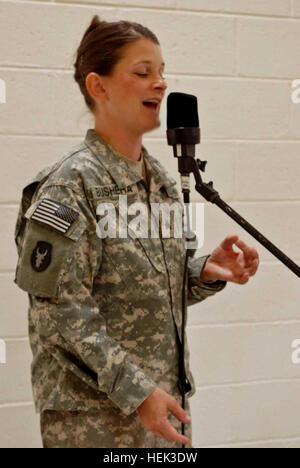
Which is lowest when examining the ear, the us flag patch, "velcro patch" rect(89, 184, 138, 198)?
the us flag patch

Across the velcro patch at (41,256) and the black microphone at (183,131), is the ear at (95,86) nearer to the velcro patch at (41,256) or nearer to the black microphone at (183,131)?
the black microphone at (183,131)

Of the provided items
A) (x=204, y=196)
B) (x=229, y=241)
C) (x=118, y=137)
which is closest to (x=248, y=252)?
(x=229, y=241)

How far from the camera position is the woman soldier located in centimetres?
109

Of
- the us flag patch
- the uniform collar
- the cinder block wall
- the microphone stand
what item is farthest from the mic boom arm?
the cinder block wall

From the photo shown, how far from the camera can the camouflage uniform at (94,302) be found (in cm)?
109

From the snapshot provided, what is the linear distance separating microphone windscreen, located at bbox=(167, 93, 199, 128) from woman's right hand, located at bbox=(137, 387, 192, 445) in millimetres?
500

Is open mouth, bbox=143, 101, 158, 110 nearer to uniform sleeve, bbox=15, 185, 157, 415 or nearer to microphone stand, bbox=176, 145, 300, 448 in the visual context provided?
microphone stand, bbox=176, 145, 300, 448

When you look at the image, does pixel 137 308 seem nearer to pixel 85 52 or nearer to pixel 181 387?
pixel 181 387

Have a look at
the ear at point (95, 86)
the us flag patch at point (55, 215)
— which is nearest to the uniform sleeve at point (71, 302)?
the us flag patch at point (55, 215)

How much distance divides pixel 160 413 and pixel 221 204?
0.37 m

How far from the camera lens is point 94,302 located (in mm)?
1118

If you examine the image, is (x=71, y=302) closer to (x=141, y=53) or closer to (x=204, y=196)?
(x=204, y=196)

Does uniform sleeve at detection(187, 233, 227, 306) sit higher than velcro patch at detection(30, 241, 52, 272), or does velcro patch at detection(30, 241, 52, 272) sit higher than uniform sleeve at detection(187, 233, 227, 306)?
velcro patch at detection(30, 241, 52, 272)

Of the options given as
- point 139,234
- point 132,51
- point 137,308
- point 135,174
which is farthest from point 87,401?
point 132,51
